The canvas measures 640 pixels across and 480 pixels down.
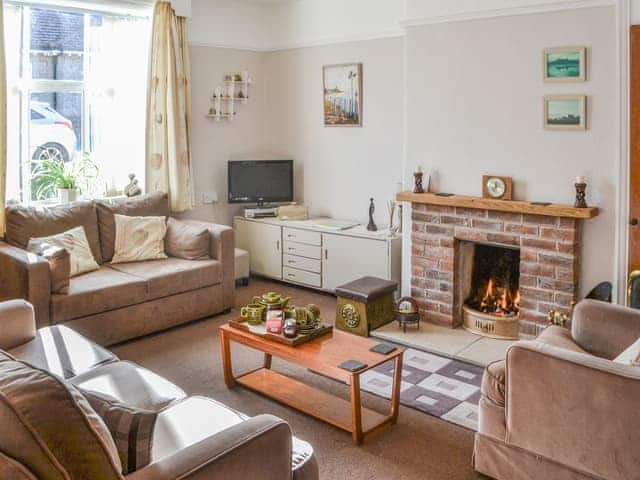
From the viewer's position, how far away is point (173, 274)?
464 cm

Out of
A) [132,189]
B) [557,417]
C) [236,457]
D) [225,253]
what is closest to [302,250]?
[225,253]

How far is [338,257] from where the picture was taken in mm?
5375

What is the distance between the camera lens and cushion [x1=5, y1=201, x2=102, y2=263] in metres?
4.48

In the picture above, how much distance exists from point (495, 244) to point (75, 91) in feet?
11.3

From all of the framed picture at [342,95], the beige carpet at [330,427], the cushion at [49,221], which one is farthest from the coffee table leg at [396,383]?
the framed picture at [342,95]

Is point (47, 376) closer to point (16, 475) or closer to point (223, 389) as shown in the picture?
point (16, 475)

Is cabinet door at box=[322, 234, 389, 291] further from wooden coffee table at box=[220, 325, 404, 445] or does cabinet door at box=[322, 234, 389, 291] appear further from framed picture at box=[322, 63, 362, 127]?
wooden coffee table at box=[220, 325, 404, 445]

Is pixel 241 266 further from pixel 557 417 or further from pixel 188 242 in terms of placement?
pixel 557 417

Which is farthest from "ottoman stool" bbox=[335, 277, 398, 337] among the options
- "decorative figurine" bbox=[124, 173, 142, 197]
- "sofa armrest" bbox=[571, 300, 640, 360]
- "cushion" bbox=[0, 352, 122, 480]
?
"cushion" bbox=[0, 352, 122, 480]

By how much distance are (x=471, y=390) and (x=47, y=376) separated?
2.59m

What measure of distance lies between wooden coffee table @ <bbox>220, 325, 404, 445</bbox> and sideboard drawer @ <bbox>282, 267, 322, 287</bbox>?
186 centimetres

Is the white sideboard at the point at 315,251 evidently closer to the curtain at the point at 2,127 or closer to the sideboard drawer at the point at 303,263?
the sideboard drawer at the point at 303,263

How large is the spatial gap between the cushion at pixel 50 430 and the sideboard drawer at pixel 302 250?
154 inches

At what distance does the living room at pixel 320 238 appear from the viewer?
94.0 inches
